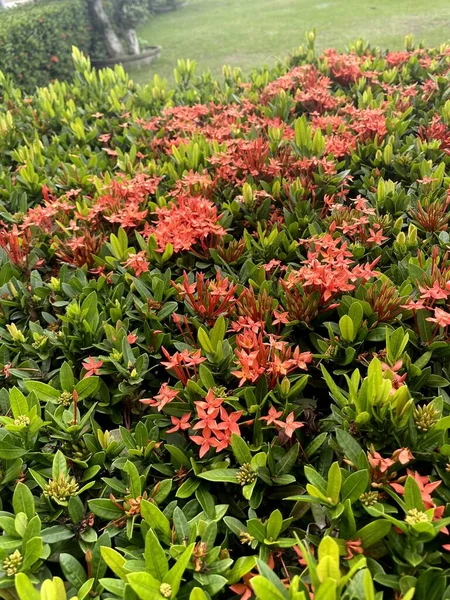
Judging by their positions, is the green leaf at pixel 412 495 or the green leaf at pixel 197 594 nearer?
the green leaf at pixel 197 594

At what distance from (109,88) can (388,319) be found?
142 inches

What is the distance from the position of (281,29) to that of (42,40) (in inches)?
250

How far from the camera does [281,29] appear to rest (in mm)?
12867

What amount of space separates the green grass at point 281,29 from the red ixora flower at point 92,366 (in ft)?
31.8

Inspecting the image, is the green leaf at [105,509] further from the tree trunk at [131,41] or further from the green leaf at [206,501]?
the tree trunk at [131,41]

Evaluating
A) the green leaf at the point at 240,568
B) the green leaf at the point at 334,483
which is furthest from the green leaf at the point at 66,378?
the green leaf at the point at 334,483

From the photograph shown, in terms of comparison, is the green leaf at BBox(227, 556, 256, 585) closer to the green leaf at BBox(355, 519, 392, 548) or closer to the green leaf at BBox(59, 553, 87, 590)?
the green leaf at BBox(355, 519, 392, 548)

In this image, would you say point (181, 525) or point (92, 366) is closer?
point (181, 525)

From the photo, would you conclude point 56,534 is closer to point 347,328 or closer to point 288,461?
point 288,461

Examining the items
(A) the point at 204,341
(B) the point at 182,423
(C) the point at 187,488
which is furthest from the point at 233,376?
(C) the point at 187,488

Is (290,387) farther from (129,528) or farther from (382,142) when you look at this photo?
(382,142)

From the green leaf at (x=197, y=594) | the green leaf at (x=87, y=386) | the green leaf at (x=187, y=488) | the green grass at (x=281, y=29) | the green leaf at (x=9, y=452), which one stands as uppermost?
the green grass at (x=281, y=29)

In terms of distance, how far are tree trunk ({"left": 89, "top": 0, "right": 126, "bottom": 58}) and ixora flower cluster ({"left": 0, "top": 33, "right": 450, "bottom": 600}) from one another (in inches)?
415

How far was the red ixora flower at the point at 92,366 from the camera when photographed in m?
1.57
